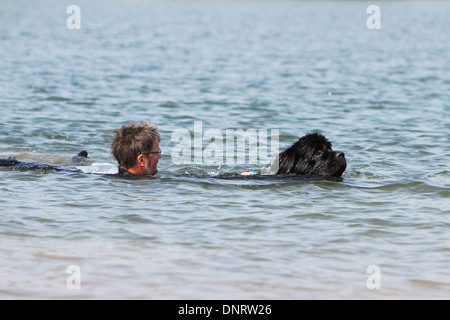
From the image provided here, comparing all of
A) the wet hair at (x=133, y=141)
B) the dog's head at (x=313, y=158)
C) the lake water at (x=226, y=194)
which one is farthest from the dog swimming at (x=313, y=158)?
the wet hair at (x=133, y=141)

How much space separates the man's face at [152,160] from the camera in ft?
31.3

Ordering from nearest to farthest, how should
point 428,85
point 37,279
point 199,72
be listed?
point 37,279 → point 428,85 → point 199,72

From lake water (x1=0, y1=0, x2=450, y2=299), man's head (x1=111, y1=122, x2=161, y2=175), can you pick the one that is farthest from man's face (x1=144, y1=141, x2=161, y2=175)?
lake water (x1=0, y1=0, x2=450, y2=299)

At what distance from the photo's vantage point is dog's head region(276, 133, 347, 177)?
941 cm

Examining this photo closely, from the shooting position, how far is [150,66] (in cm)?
2566

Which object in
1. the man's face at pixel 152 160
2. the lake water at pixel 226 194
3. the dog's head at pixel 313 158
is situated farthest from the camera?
the man's face at pixel 152 160

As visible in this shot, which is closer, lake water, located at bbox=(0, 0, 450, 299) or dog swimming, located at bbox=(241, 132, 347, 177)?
lake water, located at bbox=(0, 0, 450, 299)

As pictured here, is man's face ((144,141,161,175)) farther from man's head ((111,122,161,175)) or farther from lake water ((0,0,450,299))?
lake water ((0,0,450,299))

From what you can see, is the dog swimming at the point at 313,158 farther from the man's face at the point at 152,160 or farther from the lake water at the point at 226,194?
the man's face at the point at 152,160

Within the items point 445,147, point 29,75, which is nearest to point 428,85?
point 445,147

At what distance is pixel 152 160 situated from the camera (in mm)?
9656

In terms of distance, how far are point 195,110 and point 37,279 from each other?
37.3ft
